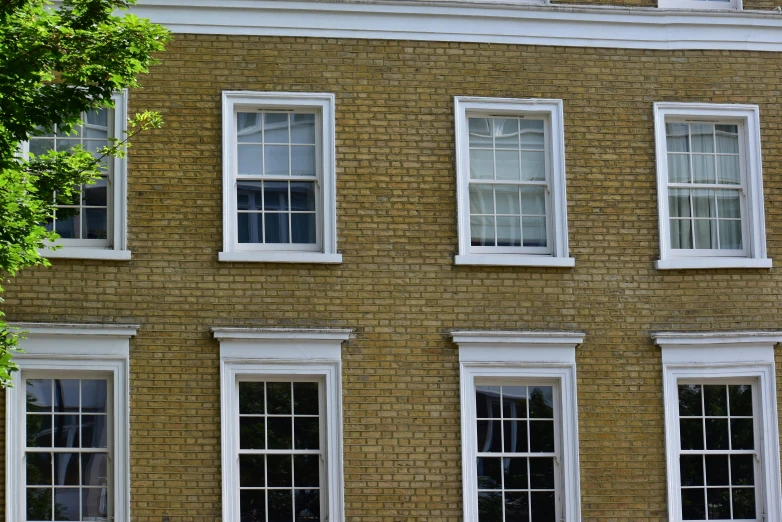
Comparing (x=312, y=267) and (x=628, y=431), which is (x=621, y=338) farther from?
(x=312, y=267)

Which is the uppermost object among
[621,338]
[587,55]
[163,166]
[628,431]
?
[587,55]

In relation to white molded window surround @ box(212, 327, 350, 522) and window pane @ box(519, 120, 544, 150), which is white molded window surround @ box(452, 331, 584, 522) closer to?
white molded window surround @ box(212, 327, 350, 522)

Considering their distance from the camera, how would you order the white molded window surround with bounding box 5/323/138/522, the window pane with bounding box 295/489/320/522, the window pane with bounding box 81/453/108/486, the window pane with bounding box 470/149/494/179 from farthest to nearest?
1. the window pane with bounding box 470/149/494/179
2. the window pane with bounding box 295/489/320/522
3. the window pane with bounding box 81/453/108/486
4. the white molded window surround with bounding box 5/323/138/522

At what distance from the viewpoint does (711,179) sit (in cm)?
1555

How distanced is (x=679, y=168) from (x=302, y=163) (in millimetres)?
4632

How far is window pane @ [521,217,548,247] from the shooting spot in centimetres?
1516

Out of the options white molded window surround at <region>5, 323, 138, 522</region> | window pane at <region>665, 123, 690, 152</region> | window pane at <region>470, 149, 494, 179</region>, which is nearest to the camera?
white molded window surround at <region>5, 323, 138, 522</region>

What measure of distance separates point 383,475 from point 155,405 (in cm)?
268

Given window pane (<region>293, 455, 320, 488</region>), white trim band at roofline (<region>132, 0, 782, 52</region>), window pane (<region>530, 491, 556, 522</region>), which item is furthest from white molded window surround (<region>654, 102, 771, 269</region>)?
window pane (<region>293, 455, 320, 488</region>)

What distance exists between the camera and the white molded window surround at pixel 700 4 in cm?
1564

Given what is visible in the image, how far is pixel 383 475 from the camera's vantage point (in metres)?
14.3

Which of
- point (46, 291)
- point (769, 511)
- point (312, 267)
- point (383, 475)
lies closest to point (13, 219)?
point (46, 291)

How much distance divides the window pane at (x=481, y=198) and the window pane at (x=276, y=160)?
2224 mm

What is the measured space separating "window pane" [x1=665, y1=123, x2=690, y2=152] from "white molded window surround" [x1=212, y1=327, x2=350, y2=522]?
15.4 feet
